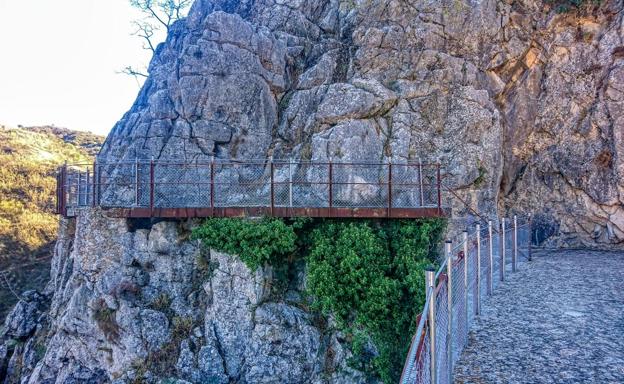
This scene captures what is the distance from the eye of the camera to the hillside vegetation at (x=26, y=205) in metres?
24.4

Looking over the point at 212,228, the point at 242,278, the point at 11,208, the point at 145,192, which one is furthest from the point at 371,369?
the point at 11,208

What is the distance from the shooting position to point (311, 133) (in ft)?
59.4

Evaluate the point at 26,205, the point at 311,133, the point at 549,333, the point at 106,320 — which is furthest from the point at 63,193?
the point at 26,205

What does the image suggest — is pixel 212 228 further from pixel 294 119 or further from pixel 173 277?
pixel 294 119

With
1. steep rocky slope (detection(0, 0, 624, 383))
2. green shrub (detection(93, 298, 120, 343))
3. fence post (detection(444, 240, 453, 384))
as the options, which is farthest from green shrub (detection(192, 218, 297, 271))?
fence post (detection(444, 240, 453, 384))

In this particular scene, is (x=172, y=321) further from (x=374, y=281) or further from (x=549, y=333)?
(x=549, y=333)

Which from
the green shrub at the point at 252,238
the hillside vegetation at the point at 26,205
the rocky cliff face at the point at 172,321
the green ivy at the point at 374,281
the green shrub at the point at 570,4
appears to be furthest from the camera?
the hillside vegetation at the point at 26,205

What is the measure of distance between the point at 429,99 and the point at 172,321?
51.3 ft

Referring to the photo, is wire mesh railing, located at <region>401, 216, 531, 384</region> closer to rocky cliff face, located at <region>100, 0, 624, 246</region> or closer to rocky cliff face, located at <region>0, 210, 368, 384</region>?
rocky cliff face, located at <region>0, 210, 368, 384</region>

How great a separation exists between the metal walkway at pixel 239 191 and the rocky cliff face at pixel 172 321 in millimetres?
1290

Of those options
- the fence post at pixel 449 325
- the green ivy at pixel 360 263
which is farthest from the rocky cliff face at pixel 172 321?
the fence post at pixel 449 325

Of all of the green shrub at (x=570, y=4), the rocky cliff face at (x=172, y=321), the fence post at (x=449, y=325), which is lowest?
the rocky cliff face at (x=172, y=321)

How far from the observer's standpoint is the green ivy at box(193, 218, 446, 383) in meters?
11.6

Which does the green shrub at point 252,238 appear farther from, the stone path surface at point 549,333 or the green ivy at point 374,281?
the stone path surface at point 549,333
